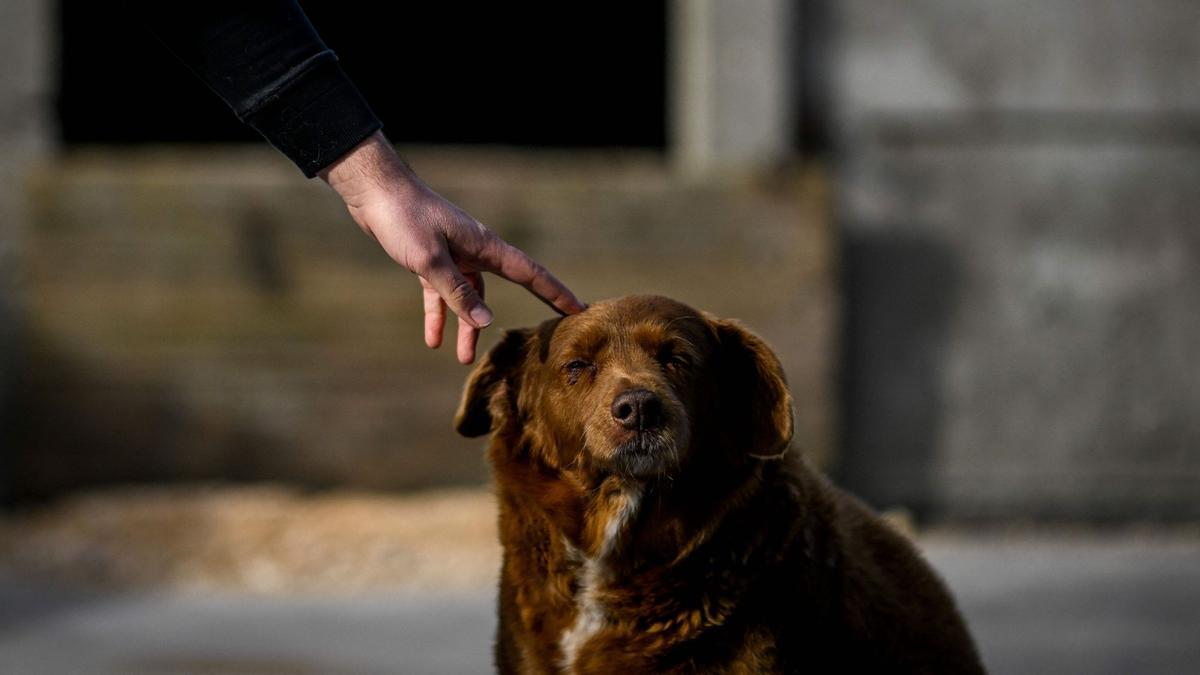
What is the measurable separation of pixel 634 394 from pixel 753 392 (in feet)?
1.18

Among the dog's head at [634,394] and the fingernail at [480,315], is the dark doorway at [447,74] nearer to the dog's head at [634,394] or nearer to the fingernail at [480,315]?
the dog's head at [634,394]

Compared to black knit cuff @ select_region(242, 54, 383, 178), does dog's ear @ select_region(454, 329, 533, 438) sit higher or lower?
lower

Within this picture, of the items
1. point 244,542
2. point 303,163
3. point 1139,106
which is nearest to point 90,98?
point 244,542

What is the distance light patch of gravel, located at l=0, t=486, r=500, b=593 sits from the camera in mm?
6078

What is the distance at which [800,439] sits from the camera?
7.02m

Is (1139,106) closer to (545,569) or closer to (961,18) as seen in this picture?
(961,18)

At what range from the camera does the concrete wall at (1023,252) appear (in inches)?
285

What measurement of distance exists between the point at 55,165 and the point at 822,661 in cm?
530

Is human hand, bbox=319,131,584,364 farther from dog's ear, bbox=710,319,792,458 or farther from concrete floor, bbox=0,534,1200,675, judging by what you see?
concrete floor, bbox=0,534,1200,675

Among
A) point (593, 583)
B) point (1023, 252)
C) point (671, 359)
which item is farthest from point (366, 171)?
point (1023, 252)

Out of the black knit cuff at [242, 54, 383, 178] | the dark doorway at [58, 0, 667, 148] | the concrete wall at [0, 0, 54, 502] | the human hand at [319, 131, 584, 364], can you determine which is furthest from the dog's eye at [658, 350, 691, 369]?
the dark doorway at [58, 0, 667, 148]

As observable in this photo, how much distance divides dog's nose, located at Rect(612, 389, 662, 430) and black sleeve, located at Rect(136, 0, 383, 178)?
696 mm

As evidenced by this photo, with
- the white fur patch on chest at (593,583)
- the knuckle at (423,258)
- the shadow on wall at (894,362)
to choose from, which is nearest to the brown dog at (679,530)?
the white fur patch on chest at (593,583)

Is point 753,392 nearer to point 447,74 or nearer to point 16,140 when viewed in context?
point 16,140
